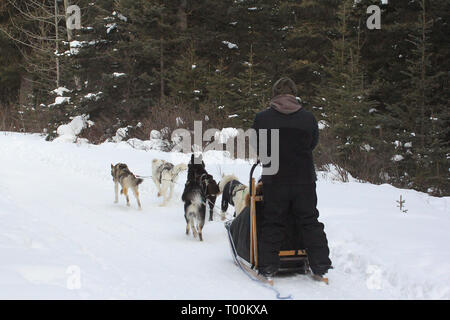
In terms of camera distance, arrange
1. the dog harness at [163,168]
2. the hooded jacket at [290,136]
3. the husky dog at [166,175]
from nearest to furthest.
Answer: the hooded jacket at [290,136] → the husky dog at [166,175] → the dog harness at [163,168]

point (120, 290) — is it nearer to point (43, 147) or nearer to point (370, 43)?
point (43, 147)

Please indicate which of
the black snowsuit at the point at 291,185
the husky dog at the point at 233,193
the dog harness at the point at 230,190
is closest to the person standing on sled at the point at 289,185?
the black snowsuit at the point at 291,185

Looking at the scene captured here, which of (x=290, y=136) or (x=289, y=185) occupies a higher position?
(x=290, y=136)

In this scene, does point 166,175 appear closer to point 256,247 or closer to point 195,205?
point 195,205

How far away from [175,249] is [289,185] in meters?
2.17

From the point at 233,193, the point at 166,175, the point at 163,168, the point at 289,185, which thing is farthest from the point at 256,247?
the point at 163,168

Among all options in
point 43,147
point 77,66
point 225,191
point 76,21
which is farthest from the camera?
point 76,21

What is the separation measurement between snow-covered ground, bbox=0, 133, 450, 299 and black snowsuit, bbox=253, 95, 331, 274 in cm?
37

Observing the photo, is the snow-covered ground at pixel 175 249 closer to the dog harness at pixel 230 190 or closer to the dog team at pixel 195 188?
the dog team at pixel 195 188

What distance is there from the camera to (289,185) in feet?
14.0

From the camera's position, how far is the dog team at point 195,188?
6203mm
